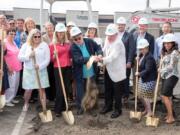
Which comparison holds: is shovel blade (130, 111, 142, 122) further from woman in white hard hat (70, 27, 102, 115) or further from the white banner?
the white banner

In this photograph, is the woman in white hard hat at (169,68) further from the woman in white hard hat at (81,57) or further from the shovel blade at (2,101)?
the shovel blade at (2,101)

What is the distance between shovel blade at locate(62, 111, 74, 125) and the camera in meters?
9.36

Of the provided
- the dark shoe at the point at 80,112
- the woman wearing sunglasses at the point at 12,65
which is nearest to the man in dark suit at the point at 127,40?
the dark shoe at the point at 80,112

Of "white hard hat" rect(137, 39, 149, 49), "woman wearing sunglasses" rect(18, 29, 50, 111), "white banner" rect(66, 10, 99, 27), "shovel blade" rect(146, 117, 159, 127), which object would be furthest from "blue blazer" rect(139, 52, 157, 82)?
"white banner" rect(66, 10, 99, 27)

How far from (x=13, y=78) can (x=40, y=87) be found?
100cm

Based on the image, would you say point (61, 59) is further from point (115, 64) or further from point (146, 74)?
point (146, 74)

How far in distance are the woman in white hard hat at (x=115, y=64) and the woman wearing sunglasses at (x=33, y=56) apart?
1.21m

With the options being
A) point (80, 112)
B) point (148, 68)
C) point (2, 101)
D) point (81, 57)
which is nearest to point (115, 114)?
point (80, 112)

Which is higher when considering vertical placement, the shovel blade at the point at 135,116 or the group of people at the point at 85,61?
the group of people at the point at 85,61

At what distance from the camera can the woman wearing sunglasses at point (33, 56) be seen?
9.73 metres

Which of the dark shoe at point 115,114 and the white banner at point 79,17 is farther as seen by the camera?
the white banner at point 79,17

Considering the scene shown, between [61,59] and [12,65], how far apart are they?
1.36 meters

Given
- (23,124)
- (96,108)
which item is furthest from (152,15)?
(23,124)

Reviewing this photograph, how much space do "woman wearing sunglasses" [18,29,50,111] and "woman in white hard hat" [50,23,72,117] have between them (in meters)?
0.19
